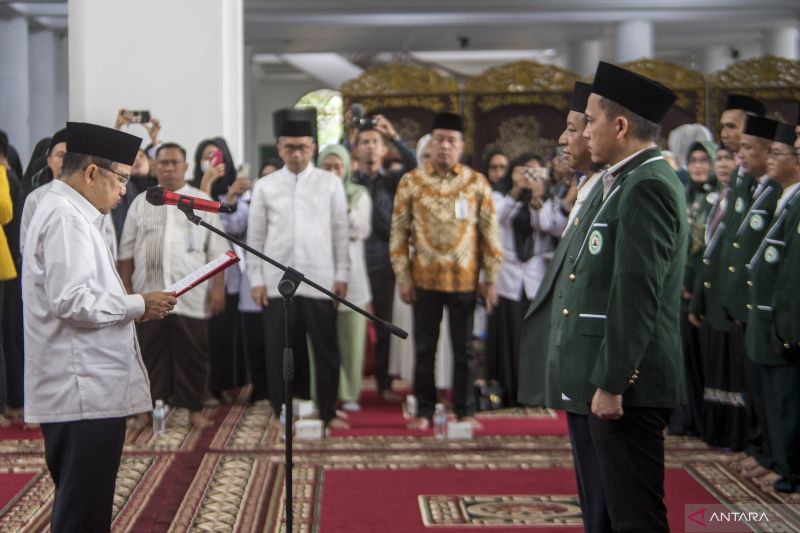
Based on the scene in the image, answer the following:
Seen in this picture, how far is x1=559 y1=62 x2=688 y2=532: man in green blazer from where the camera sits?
2535 millimetres

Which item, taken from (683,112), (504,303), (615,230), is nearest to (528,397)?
(615,230)

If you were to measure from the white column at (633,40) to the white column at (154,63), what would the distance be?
7341 mm

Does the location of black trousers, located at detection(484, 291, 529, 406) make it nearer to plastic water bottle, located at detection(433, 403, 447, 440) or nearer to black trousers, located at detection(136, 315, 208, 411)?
plastic water bottle, located at detection(433, 403, 447, 440)

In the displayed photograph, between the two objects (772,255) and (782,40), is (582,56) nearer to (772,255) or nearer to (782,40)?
(782,40)

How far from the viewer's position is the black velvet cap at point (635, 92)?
2.66 metres

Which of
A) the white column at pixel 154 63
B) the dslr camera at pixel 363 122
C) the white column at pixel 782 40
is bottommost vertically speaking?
the dslr camera at pixel 363 122

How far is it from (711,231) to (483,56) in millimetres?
15338

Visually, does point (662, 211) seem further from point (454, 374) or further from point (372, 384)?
point (372, 384)

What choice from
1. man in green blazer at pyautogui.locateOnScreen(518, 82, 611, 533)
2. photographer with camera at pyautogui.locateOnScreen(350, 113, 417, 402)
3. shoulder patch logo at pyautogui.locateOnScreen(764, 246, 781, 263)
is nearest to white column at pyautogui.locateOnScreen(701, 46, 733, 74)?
photographer with camera at pyautogui.locateOnScreen(350, 113, 417, 402)

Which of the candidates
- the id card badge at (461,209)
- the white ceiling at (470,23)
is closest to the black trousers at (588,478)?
the id card badge at (461,209)

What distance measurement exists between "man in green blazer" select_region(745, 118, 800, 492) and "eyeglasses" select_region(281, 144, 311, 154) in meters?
2.38

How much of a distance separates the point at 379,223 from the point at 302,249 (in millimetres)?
1132

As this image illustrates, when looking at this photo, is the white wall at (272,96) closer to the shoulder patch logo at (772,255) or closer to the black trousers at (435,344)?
the black trousers at (435,344)

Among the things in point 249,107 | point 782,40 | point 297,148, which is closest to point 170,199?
point 297,148
